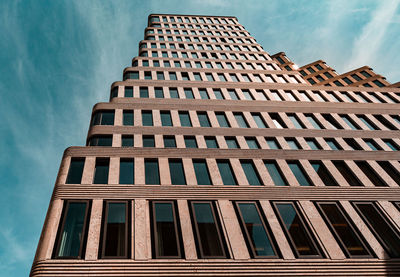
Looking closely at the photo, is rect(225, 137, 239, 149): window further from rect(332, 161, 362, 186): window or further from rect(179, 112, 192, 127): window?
rect(332, 161, 362, 186): window

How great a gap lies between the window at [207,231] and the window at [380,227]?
8.46 metres

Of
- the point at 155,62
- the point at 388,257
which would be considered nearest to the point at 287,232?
the point at 388,257

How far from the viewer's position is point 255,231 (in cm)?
1406

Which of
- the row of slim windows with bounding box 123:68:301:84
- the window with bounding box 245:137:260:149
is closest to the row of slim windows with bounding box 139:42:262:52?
the row of slim windows with bounding box 123:68:301:84

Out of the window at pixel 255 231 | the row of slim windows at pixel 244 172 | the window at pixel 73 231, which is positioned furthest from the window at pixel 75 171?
the window at pixel 255 231

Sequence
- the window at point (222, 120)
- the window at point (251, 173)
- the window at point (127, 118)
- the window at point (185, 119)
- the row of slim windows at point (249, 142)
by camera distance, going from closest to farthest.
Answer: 1. the window at point (251, 173)
2. the row of slim windows at point (249, 142)
3. the window at point (127, 118)
4. the window at point (185, 119)
5. the window at point (222, 120)

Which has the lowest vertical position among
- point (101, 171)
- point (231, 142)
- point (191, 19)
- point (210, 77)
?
point (101, 171)

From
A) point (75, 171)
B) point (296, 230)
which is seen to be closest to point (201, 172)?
point (296, 230)

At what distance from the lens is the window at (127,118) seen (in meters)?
22.5

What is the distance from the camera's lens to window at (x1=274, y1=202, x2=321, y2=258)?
44.1ft

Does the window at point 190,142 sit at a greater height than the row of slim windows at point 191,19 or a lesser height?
lesser

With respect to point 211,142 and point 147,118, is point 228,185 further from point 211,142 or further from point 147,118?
point 147,118

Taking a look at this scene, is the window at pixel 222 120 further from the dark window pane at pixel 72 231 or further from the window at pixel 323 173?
the dark window pane at pixel 72 231

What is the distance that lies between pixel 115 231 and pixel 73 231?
1975 millimetres
